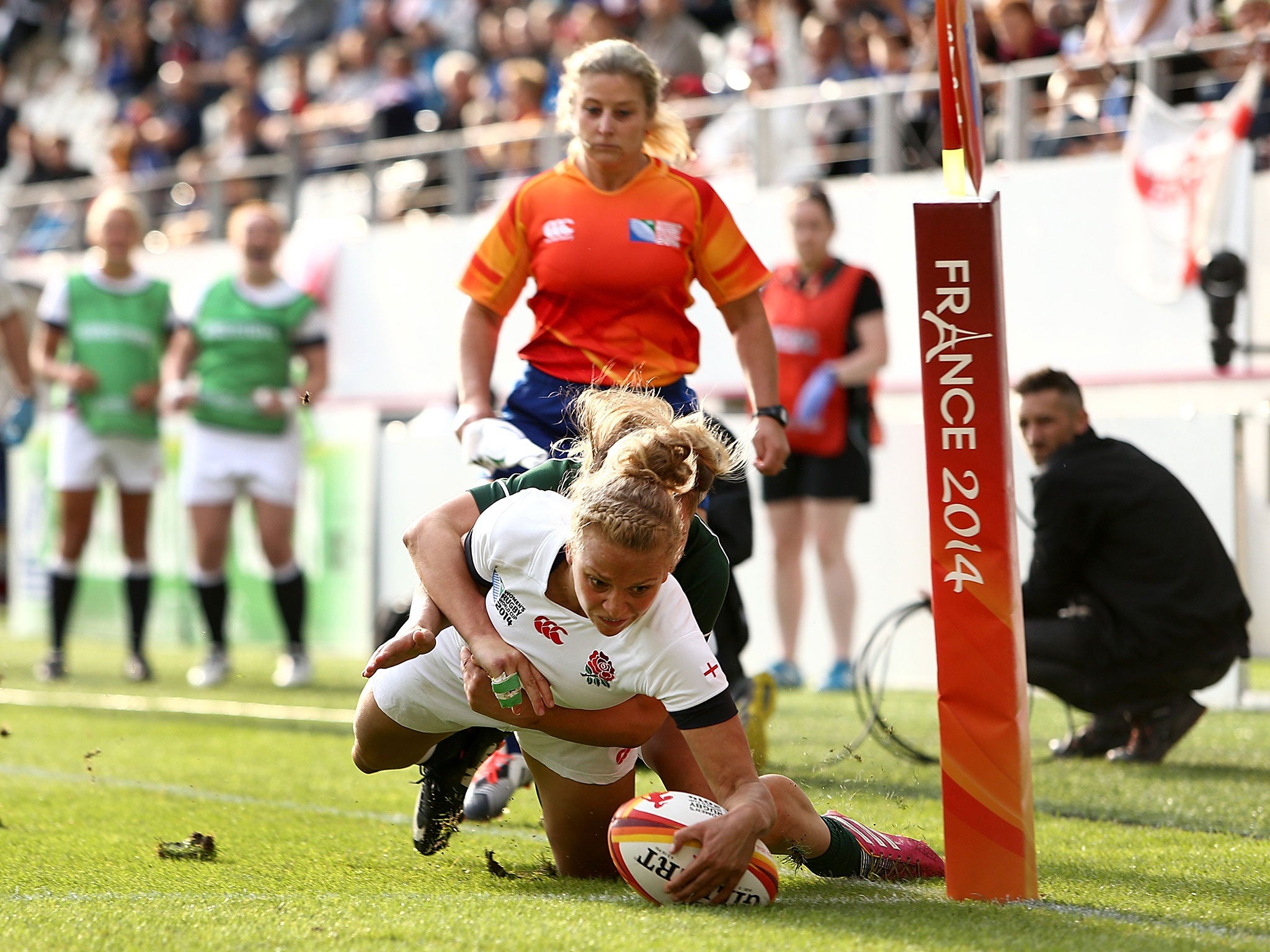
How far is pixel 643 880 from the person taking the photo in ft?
10.7

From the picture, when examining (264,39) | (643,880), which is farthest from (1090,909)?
(264,39)

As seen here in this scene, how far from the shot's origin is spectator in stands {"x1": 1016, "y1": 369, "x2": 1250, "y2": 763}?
18.2 ft

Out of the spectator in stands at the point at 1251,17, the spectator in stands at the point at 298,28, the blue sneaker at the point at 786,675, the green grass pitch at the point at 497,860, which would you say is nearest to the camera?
the green grass pitch at the point at 497,860

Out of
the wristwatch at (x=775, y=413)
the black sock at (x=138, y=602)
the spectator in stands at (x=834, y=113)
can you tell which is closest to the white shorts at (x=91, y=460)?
the black sock at (x=138, y=602)

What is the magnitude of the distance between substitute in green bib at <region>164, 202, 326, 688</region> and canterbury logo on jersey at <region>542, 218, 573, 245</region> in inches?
156

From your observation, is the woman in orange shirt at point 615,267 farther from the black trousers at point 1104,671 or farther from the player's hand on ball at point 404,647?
the black trousers at point 1104,671

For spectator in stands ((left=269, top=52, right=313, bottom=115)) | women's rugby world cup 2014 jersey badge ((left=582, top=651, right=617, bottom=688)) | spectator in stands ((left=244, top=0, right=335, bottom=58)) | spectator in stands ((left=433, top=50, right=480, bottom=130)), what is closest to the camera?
women's rugby world cup 2014 jersey badge ((left=582, top=651, right=617, bottom=688))

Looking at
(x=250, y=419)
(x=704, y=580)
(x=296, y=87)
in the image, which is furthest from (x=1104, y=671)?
(x=296, y=87)

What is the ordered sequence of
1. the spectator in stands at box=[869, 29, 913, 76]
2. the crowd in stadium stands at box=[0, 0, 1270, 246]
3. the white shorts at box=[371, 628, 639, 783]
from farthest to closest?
the spectator in stands at box=[869, 29, 913, 76] < the crowd in stadium stands at box=[0, 0, 1270, 246] < the white shorts at box=[371, 628, 639, 783]

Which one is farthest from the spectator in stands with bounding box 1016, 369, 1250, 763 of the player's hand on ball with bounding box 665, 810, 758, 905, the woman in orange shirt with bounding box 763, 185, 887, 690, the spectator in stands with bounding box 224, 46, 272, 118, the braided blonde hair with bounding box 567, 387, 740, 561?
the spectator in stands with bounding box 224, 46, 272, 118

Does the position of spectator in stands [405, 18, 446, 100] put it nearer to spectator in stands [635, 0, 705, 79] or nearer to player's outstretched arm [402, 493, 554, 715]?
spectator in stands [635, 0, 705, 79]

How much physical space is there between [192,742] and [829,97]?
5.96 meters

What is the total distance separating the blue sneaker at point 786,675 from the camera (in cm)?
773

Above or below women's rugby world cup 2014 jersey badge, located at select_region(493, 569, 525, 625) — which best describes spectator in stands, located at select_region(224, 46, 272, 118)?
above
